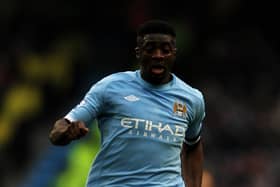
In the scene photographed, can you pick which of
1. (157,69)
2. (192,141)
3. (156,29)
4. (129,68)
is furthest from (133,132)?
(129,68)

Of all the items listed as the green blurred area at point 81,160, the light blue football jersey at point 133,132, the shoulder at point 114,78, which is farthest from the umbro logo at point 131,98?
the green blurred area at point 81,160

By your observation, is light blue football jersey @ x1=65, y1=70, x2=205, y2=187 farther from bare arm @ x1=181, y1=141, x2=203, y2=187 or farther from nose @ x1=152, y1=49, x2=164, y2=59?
bare arm @ x1=181, y1=141, x2=203, y2=187

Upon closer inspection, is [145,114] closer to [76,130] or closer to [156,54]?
[156,54]

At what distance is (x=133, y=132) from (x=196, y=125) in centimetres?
70

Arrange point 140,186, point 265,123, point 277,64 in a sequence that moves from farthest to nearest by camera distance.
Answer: point 277,64
point 265,123
point 140,186

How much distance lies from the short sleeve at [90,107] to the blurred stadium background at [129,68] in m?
5.67

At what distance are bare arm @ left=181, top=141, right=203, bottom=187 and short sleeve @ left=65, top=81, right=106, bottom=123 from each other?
106cm

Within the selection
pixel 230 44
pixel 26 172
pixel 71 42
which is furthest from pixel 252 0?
pixel 26 172

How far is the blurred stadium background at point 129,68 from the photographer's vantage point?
48.1ft

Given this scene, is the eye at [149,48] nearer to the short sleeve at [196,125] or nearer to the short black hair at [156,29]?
the short black hair at [156,29]

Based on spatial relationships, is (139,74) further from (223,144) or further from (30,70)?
(30,70)

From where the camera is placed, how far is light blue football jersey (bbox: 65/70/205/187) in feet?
26.9

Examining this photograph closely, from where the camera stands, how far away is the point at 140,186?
8211mm

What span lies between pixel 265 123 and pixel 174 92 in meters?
6.45
